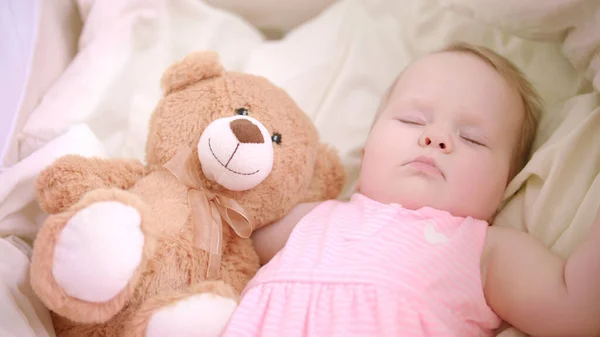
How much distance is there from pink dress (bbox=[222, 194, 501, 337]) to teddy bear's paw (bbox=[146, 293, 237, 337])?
21 mm

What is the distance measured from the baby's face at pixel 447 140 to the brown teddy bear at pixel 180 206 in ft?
0.42

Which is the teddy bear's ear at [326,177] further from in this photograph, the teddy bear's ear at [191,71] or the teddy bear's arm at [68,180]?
the teddy bear's arm at [68,180]

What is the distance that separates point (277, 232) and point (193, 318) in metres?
0.27

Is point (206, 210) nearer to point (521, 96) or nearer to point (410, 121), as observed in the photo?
point (410, 121)

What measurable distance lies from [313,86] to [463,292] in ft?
2.14

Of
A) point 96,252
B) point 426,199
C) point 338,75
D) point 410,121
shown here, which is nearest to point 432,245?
point 426,199

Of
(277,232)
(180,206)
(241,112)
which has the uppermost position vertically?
(241,112)

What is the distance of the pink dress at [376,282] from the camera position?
2.41 ft

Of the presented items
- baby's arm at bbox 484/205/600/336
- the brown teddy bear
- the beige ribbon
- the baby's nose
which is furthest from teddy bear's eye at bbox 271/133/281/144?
baby's arm at bbox 484/205/600/336

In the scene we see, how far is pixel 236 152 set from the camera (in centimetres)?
79

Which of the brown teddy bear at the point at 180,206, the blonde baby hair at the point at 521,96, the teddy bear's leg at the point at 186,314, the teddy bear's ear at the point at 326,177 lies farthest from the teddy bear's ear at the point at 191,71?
the blonde baby hair at the point at 521,96

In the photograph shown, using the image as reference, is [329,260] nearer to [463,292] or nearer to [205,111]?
[463,292]

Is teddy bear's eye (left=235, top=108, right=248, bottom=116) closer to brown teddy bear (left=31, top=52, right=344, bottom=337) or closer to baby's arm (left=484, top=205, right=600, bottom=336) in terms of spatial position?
brown teddy bear (left=31, top=52, right=344, bottom=337)

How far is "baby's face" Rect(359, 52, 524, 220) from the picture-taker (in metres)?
0.89
